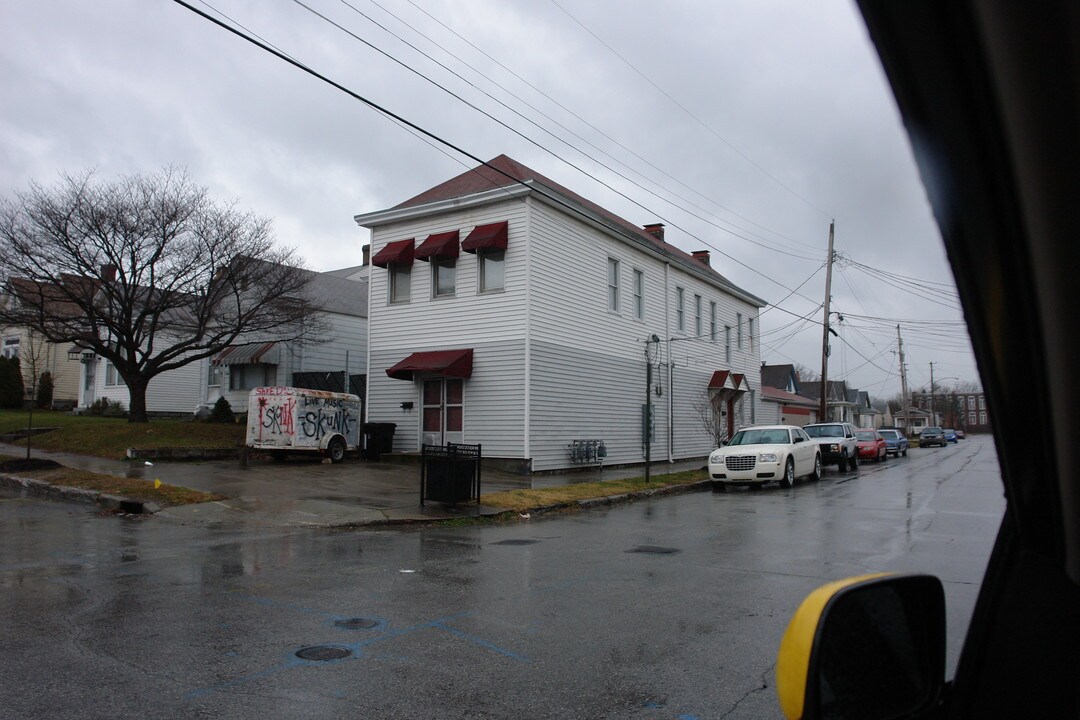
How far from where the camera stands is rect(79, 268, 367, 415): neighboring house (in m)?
31.4

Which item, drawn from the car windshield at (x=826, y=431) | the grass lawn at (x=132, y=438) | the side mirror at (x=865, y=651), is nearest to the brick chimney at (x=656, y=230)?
the car windshield at (x=826, y=431)

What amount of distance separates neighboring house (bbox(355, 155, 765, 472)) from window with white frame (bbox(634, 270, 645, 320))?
0.04 metres

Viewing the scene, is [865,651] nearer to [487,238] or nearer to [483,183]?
[487,238]

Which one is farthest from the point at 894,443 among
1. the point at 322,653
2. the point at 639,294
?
the point at 322,653

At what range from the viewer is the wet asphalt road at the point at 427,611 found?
489 cm

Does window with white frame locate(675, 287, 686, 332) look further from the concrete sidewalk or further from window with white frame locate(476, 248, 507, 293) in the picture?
window with white frame locate(476, 248, 507, 293)

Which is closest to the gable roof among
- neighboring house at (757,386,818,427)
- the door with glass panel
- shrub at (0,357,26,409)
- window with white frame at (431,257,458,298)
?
window with white frame at (431,257,458,298)

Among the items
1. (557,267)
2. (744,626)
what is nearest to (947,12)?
(744,626)

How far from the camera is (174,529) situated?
12.0m

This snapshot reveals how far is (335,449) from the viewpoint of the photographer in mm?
22797

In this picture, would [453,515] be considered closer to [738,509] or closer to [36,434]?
[738,509]

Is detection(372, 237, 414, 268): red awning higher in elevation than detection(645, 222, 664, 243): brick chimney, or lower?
lower

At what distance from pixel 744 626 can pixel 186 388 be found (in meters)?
36.6

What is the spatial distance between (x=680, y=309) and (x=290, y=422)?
618 inches
